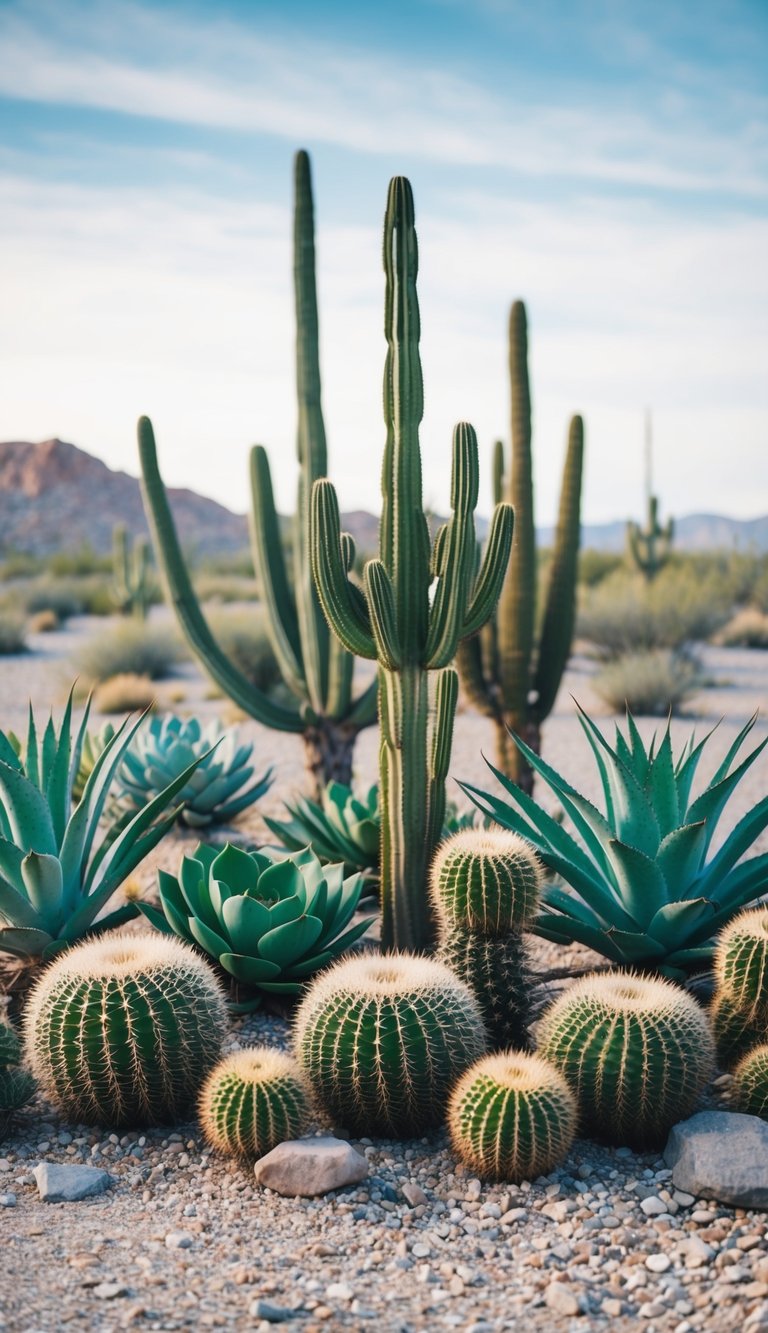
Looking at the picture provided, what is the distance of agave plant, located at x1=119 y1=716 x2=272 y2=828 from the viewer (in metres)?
7.10

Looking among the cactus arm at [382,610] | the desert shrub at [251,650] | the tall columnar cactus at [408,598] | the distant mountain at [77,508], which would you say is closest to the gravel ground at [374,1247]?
the tall columnar cactus at [408,598]

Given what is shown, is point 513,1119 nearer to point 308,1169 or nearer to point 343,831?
point 308,1169

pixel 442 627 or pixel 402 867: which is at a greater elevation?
pixel 442 627

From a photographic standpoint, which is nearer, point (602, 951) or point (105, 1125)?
point (105, 1125)

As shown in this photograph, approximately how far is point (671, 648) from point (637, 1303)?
16071 millimetres

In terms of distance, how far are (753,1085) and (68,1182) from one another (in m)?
2.06

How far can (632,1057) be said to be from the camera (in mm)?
3656

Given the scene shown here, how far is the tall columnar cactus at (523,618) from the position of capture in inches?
303

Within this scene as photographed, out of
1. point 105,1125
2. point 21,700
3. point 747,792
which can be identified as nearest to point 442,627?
point 105,1125

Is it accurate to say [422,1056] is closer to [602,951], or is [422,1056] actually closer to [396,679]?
[602,951]

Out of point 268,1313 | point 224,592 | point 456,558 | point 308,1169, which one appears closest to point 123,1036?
point 308,1169

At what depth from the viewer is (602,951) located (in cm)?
464

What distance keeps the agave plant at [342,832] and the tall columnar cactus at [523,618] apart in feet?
5.90

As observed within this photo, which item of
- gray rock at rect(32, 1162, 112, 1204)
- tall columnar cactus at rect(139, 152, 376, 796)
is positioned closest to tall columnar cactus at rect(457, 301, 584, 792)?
tall columnar cactus at rect(139, 152, 376, 796)
